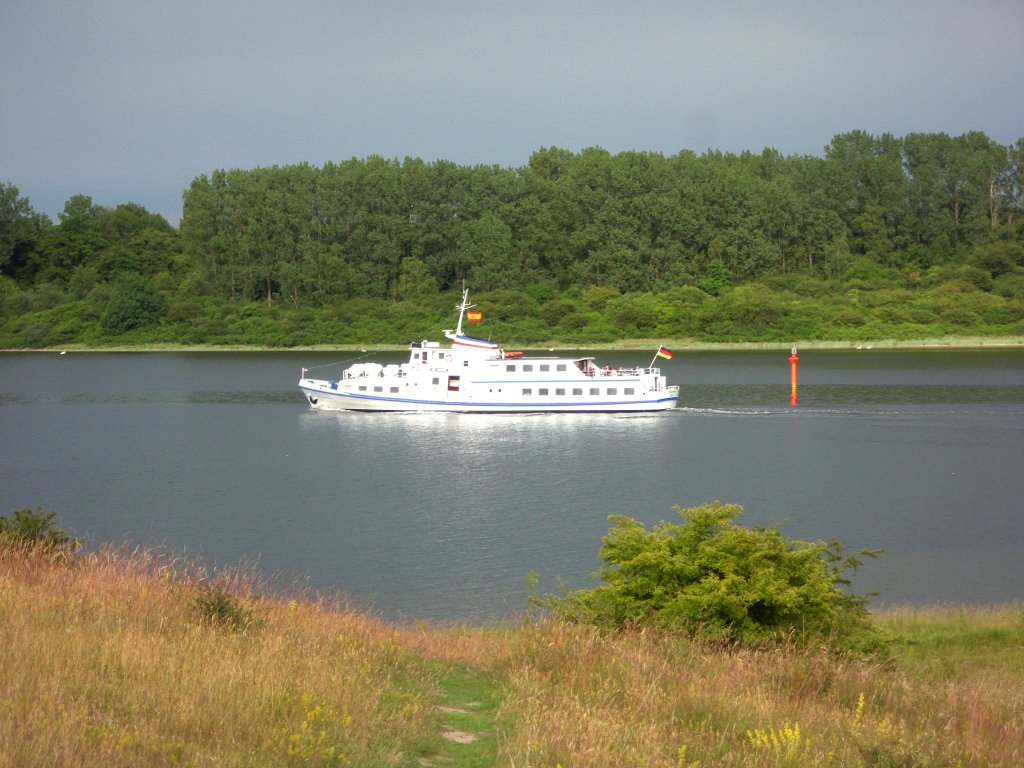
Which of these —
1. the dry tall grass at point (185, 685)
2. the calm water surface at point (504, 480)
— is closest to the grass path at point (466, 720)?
the dry tall grass at point (185, 685)

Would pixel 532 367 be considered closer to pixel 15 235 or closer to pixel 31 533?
pixel 31 533

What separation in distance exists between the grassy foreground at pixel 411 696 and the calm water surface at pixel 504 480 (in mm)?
7023

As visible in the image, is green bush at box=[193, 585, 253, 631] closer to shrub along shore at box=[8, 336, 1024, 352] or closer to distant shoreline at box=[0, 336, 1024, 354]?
distant shoreline at box=[0, 336, 1024, 354]

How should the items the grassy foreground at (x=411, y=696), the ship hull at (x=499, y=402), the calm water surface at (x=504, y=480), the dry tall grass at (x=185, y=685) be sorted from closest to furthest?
the dry tall grass at (x=185, y=685) < the grassy foreground at (x=411, y=696) < the calm water surface at (x=504, y=480) < the ship hull at (x=499, y=402)

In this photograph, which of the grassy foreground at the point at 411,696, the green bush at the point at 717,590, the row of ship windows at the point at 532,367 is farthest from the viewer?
the row of ship windows at the point at 532,367

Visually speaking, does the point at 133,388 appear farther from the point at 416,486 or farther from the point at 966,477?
the point at 966,477

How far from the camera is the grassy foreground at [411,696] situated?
26.6ft

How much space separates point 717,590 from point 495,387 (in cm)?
4676

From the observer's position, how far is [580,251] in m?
128

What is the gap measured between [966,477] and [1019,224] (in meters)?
102

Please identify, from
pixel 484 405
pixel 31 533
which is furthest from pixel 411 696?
pixel 484 405

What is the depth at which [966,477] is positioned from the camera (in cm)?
4031

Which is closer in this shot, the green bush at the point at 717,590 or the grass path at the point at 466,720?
the grass path at the point at 466,720

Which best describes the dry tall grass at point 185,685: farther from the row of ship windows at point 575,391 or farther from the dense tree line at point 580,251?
the dense tree line at point 580,251
